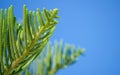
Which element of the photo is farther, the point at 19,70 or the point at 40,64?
the point at 40,64

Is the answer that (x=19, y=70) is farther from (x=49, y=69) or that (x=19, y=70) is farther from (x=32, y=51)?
(x=49, y=69)

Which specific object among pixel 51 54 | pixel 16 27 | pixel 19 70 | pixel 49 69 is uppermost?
pixel 51 54

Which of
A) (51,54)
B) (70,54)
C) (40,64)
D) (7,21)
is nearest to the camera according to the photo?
(7,21)

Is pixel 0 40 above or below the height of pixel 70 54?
below

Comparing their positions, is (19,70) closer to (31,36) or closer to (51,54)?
(31,36)

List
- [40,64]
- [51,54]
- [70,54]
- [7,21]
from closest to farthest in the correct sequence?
[7,21] < [40,64] < [51,54] < [70,54]

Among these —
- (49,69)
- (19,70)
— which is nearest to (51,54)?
(49,69)

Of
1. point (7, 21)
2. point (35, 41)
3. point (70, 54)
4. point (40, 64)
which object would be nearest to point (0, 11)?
point (7, 21)
